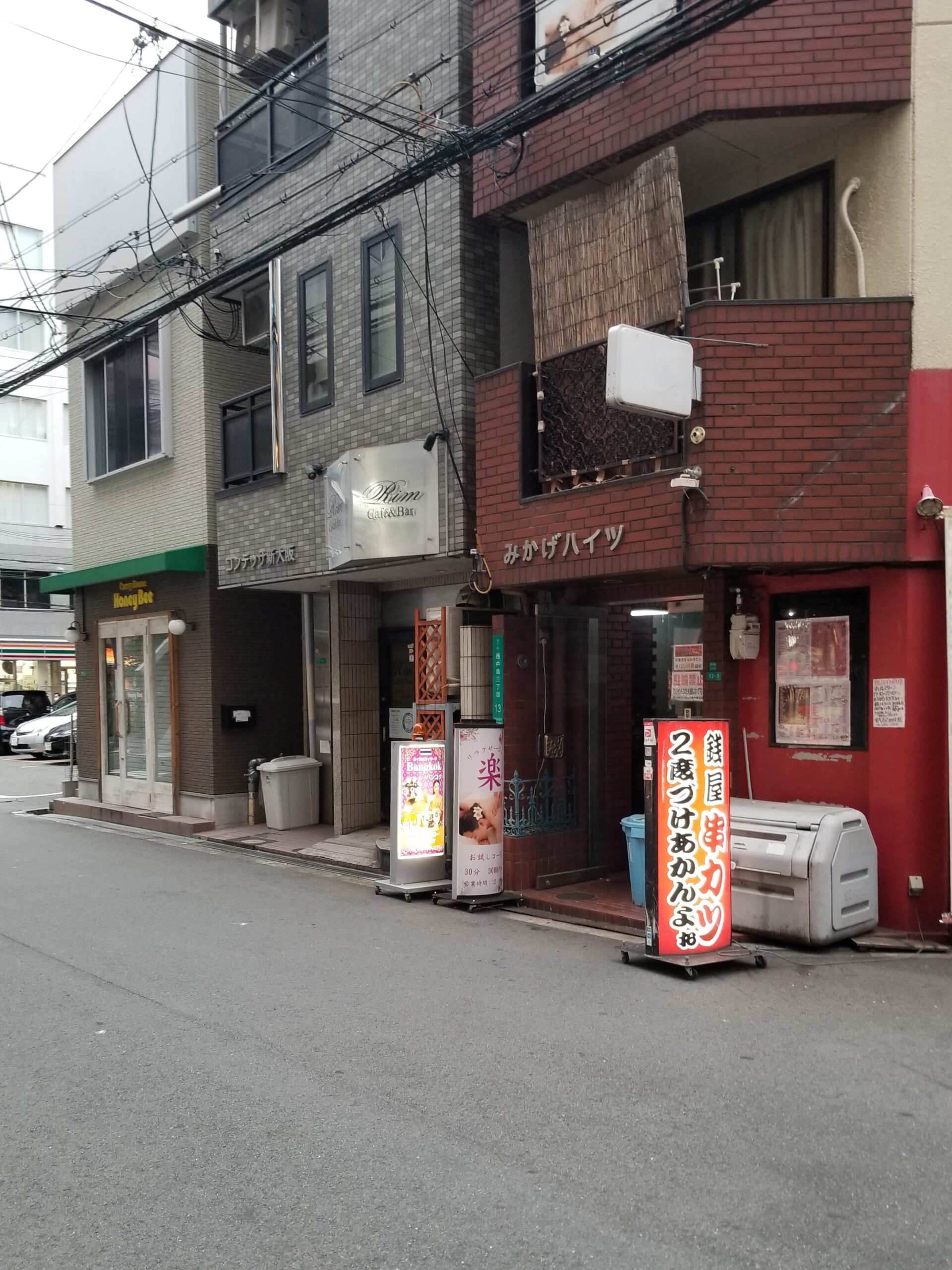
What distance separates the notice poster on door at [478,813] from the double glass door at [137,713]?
7.49 meters

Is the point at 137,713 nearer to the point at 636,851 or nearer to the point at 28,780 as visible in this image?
the point at 28,780

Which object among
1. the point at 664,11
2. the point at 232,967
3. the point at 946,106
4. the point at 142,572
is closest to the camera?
the point at 232,967

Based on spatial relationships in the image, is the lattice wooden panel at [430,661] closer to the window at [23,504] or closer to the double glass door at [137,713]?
the double glass door at [137,713]

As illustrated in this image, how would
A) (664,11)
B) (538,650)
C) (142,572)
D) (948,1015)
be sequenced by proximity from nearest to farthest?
(948,1015)
(664,11)
(538,650)
(142,572)

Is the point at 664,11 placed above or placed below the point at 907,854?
above

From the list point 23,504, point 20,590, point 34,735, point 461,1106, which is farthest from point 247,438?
point 23,504

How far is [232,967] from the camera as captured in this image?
7.55m

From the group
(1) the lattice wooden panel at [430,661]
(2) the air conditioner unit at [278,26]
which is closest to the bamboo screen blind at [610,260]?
(1) the lattice wooden panel at [430,661]

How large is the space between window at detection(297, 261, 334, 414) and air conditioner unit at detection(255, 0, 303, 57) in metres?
4.10

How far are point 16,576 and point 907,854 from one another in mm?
40627

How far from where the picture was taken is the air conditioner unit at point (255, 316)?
49.9 ft

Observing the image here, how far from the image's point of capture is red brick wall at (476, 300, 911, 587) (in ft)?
26.1

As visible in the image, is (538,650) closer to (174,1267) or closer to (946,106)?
(946,106)

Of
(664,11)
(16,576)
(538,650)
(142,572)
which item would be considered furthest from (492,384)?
(16,576)
